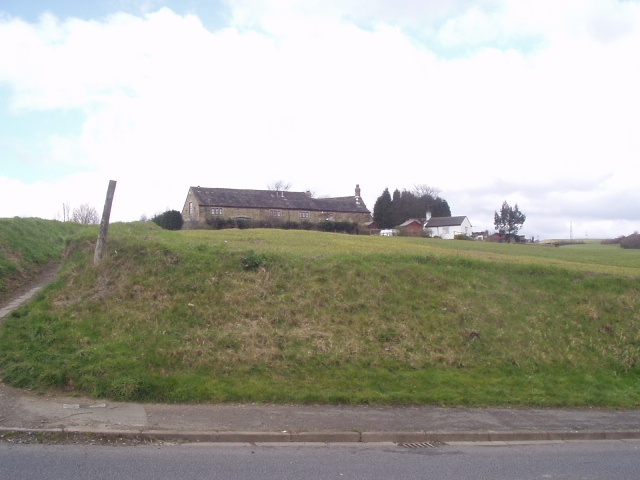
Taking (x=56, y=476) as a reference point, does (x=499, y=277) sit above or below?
above

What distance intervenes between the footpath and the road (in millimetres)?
239

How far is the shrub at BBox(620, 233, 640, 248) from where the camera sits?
60.1 m

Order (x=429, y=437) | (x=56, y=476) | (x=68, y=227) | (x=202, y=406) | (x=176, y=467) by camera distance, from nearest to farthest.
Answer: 1. (x=56, y=476)
2. (x=176, y=467)
3. (x=429, y=437)
4. (x=202, y=406)
5. (x=68, y=227)

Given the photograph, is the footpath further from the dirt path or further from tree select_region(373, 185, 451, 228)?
tree select_region(373, 185, 451, 228)

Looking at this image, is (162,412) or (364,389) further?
(364,389)

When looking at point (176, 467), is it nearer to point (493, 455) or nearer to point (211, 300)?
point (493, 455)

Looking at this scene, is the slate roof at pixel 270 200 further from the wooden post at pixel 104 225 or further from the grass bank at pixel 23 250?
the wooden post at pixel 104 225

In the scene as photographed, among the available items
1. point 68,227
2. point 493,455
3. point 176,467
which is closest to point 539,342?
point 493,455

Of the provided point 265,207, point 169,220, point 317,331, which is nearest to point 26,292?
point 317,331

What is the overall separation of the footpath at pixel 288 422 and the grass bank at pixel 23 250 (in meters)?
7.26

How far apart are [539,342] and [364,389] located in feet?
17.2

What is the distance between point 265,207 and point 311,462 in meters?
52.0

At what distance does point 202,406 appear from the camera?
9.32 metres

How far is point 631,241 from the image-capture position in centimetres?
6119
